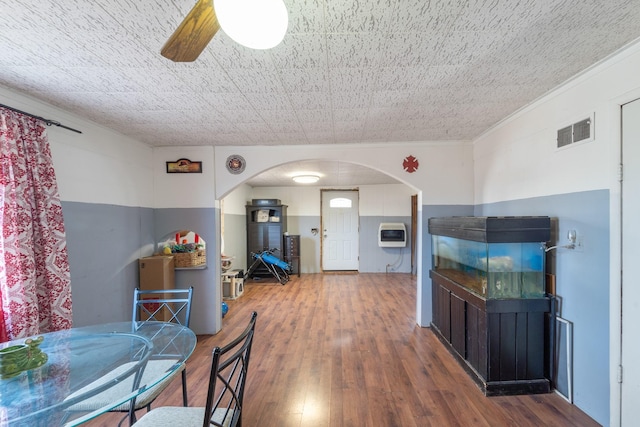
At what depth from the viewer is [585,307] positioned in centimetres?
192

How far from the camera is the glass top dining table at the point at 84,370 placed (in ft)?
3.48

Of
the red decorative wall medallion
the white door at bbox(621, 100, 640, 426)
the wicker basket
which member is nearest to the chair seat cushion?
the wicker basket

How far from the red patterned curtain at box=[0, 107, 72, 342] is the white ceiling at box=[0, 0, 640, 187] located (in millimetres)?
392

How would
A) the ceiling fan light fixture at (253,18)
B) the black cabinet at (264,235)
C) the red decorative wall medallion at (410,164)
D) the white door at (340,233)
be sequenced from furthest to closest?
the white door at (340,233) < the black cabinet at (264,235) < the red decorative wall medallion at (410,164) < the ceiling fan light fixture at (253,18)

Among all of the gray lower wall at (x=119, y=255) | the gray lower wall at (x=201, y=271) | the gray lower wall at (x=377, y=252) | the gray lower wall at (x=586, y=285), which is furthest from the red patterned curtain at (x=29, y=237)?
the gray lower wall at (x=377, y=252)

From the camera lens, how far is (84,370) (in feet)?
4.39

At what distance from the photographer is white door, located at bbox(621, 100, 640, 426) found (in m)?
1.60

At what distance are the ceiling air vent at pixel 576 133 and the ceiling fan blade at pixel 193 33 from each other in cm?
240

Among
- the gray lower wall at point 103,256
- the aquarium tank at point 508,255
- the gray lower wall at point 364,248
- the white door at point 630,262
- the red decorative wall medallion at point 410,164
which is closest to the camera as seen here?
the white door at point 630,262

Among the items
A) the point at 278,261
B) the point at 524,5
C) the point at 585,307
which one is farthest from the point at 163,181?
the point at 585,307

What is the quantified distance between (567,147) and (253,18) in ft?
7.81

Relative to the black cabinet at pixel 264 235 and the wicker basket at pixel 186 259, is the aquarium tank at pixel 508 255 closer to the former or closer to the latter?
the wicker basket at pixel 186 259

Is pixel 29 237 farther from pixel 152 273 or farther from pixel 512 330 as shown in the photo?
pixel 512 330

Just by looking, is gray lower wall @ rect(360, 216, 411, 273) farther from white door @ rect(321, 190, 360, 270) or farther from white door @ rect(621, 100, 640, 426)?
white door @ rect(621, 100, 640, 426)
